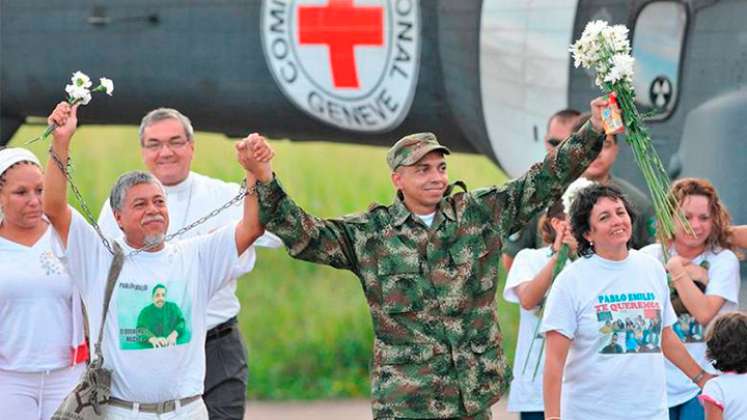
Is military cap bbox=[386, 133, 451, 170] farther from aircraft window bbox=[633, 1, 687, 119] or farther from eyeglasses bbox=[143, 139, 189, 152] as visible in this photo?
aircraft window bbox=[633, 1, 687, 119]

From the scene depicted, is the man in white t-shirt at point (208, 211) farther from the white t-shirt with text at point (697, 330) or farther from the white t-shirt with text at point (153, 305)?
the white t-shirt with text at point (697, 330)

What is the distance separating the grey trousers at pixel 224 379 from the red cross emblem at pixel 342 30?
2.88 m

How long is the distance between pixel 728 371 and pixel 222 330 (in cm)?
208

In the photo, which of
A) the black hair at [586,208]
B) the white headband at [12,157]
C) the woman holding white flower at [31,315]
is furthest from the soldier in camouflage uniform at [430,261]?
the white headband at [12,157]

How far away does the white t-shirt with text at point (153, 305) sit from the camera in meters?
5.16

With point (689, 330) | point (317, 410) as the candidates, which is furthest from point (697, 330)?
point (317, 410)

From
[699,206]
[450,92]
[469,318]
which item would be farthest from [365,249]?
[450,92]

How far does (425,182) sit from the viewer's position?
17.0 ft

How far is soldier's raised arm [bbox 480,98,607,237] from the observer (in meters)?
5.11

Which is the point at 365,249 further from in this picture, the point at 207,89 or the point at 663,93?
the point at 207,89

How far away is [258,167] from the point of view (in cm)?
498

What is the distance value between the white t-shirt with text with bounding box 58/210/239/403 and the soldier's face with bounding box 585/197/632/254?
1164mm

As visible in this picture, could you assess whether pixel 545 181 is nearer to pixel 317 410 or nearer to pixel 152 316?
pixel 152 316

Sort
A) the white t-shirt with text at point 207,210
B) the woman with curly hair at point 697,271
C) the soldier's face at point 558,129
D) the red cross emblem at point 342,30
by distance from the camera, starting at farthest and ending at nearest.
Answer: the red cross emblem at point 342,30
the soldier's face at point 558,129
the white t-shirt with text at point 207,210
the woman with curly hair at point 697,271
